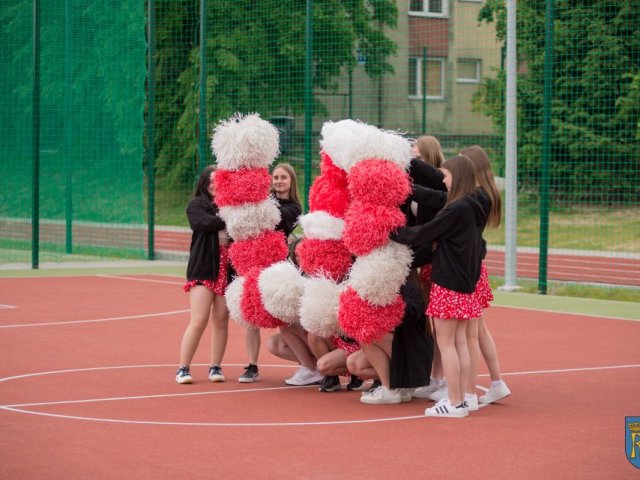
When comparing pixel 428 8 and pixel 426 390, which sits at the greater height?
pixel 428 8

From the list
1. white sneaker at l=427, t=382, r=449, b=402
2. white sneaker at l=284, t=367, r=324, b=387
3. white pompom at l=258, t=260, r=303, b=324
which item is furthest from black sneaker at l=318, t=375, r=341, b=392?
white sneaker at l=427, t=382, r=449, b=402

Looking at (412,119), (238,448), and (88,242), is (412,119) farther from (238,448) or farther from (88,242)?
(238,448)

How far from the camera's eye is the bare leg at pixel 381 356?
7.34 metres

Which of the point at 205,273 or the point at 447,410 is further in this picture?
the point at 205,273

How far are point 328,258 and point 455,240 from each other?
35.8 inches

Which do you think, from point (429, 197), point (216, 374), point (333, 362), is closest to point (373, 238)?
point (429, 197)

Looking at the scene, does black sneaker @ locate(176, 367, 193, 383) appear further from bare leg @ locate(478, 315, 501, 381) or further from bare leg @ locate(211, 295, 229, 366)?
bare leg @ locate(478, 315, 501, 381)

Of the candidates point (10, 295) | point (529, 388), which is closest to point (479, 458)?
point (529, 388)

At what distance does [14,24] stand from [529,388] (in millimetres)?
13278

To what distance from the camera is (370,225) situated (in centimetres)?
709

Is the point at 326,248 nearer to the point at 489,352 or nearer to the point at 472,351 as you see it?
the point at 472,351

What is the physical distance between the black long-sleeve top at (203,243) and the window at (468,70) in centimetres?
1359

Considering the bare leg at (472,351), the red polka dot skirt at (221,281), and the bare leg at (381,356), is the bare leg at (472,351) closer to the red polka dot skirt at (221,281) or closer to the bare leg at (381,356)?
the bare leg at (381,356)

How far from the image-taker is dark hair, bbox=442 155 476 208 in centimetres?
699
